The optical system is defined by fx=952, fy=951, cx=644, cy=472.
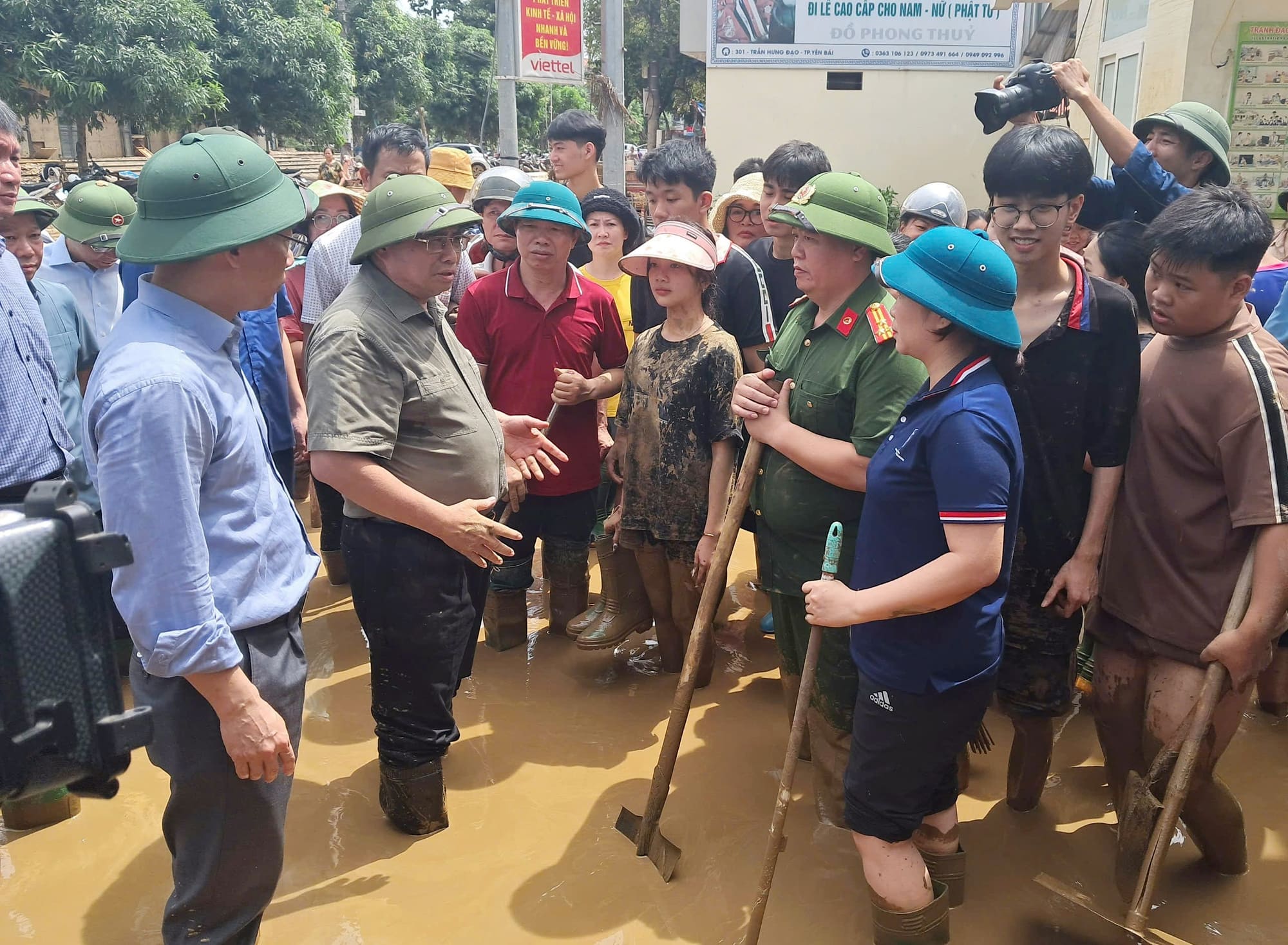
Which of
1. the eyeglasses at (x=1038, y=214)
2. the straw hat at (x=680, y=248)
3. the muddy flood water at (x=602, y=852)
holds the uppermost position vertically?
the eyeglasses at (x=1038, y=214)

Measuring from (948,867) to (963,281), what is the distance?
163 cm

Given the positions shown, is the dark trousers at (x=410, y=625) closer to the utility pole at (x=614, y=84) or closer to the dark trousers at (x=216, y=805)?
the dark trousers at (x=216, y=805)

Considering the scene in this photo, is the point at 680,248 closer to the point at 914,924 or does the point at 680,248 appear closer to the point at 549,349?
the point at 549,349

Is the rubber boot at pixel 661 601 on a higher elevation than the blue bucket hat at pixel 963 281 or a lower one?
lower

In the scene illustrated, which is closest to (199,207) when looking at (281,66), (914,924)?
(914,924)

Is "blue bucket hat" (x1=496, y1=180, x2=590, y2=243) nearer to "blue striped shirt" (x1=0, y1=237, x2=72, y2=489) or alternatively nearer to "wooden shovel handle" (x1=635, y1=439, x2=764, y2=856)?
"wooden shovel handle" (x1=635, y1=439, x2=764, y2=856)

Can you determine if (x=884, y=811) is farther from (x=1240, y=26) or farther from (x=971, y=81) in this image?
(x=971, y=81)

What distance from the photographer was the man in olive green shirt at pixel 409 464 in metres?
2.73

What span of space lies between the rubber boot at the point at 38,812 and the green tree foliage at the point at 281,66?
25968mm

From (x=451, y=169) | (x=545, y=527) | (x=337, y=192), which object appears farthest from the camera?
(x=337, y=192)

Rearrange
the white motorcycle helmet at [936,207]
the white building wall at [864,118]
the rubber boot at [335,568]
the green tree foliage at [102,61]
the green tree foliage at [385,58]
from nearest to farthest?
the white motorcycle helmet at [936,207] < the rubber boot at [335,568] < the white building wall at [864,118] < the green tree foliage at [102,61] < the green tree foliage at [385,58]

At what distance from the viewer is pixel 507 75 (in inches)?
428

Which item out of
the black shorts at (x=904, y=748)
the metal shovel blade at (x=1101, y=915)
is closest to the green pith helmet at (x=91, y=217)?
the black shorts at (x=904, y=748)

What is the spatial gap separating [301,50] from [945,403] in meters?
28.2
